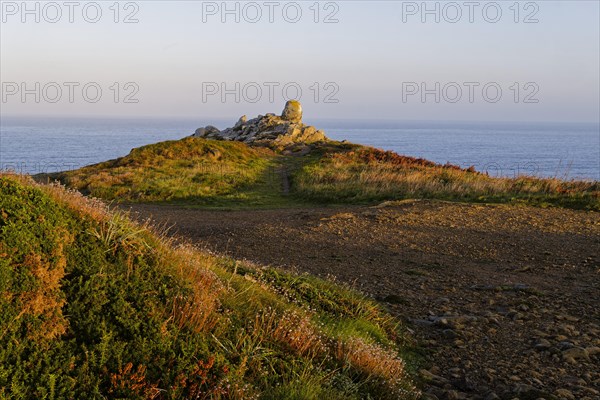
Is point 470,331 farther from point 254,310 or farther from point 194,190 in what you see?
point 194,190

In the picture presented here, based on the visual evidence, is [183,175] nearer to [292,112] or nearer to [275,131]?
[275,131]

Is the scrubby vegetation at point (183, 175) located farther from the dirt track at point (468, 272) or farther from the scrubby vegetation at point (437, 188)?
the dirt track at point (468, 272)

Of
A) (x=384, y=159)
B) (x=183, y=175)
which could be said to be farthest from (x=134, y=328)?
(x=384, y=159)

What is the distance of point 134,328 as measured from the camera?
4.38 metres

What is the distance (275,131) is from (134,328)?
48386 millimetres

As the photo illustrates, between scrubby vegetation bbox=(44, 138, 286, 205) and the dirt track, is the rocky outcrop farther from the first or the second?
the dirt track

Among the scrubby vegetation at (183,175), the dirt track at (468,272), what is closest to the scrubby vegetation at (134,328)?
the dirt track at (468,272)

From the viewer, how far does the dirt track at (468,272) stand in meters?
6.17

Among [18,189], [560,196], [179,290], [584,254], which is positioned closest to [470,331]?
[179,290]

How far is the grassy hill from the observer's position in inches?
874

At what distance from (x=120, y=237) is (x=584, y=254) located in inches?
426

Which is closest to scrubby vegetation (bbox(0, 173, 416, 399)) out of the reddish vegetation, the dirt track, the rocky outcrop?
the dirt track

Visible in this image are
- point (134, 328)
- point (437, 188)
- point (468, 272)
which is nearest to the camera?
point (134, 328)

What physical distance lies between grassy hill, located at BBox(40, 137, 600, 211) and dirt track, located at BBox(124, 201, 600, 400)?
2755mm
